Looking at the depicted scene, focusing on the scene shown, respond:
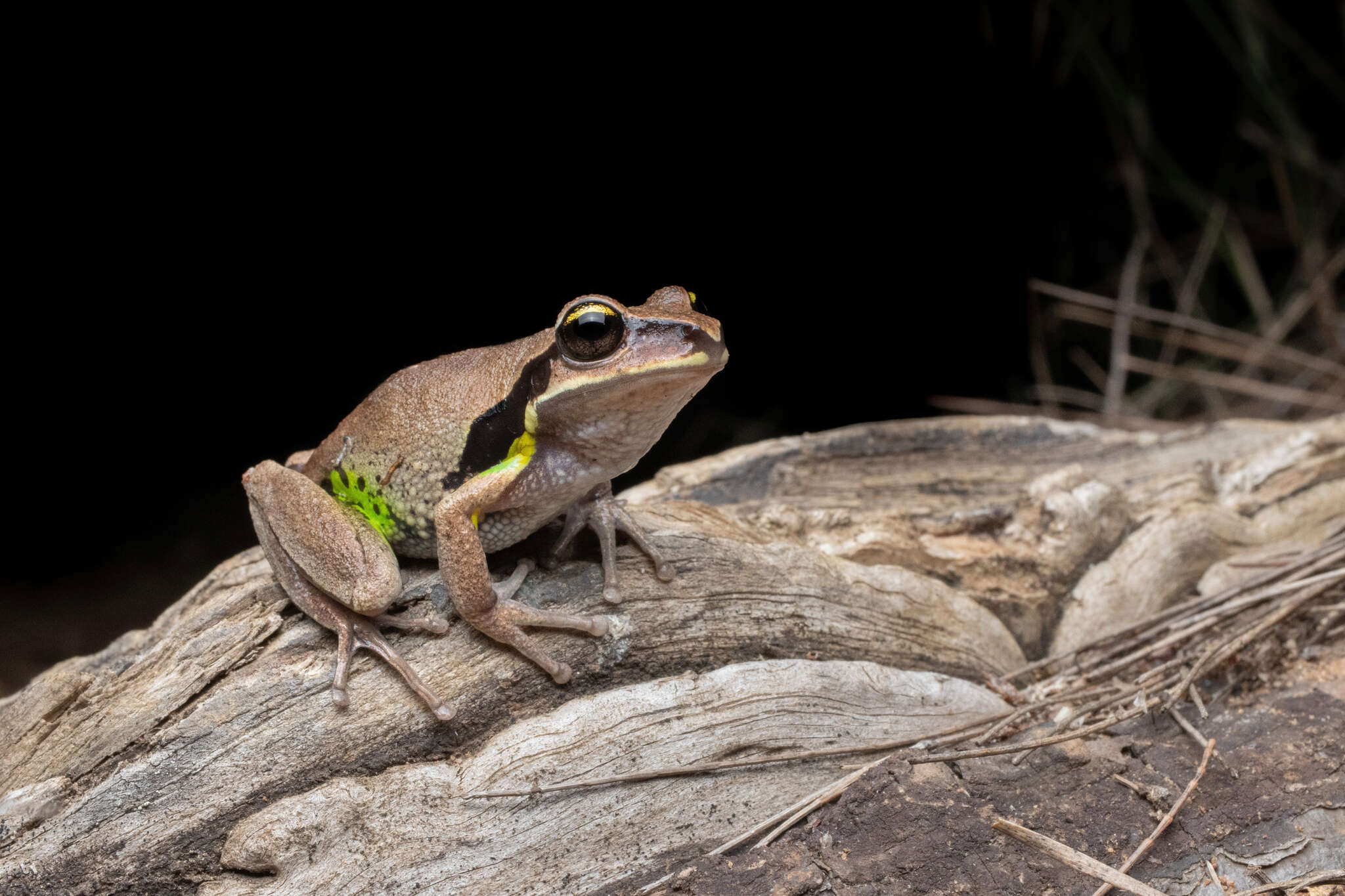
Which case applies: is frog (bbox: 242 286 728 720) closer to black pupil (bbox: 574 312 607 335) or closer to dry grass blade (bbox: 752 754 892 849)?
black pupil (bbox: 574 312 607 335)

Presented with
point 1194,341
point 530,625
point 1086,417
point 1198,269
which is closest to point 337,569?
point 530,625

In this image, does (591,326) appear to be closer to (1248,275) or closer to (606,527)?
(606,527)

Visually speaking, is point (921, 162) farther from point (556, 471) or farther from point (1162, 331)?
point (556, 471)

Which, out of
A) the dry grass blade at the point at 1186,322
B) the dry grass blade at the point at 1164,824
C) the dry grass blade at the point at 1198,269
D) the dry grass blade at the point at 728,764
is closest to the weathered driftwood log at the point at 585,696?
the dry grass blade at the point at 728,764

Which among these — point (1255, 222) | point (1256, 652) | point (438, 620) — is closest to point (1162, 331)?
point (1255, 222)

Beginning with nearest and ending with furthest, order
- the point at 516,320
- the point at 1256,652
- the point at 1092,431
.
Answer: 1. the point at 1256,652
2. the point at 1092,431
3. the point at 516,320

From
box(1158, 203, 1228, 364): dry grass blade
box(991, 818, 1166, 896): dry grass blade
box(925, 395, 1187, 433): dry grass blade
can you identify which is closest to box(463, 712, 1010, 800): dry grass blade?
box(991, 818, 1166, 896): dry grass blade

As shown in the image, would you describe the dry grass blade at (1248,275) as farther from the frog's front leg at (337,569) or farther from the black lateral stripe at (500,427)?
the frog's front leg at (337,569)
